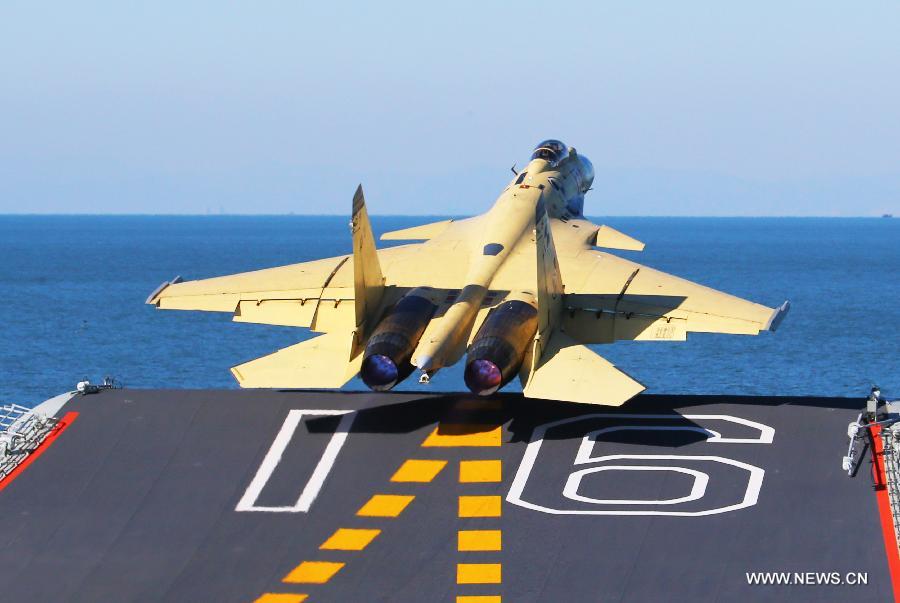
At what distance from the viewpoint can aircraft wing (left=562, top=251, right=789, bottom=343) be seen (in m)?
31.8

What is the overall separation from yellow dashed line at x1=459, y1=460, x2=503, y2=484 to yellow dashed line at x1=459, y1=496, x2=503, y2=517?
0.79 m

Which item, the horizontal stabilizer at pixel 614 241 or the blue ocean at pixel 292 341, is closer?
the horizontal stabilizer at pixel 614 241

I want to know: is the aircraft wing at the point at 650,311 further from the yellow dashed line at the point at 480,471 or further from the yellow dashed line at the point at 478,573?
the yellow dashed line at the point at 478,573

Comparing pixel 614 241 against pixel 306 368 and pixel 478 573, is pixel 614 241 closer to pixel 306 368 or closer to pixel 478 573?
pixel 306 368

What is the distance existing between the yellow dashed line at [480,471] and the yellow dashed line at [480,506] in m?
0.79

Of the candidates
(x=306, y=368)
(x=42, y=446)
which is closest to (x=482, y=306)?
(x=306, y=368)

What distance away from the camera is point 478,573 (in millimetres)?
23562

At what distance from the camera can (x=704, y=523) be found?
25.0 m

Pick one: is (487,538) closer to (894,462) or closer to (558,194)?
(894,462)

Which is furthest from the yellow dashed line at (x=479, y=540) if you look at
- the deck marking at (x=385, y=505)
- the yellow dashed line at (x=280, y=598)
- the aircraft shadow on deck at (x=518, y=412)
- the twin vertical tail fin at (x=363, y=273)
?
the twin vertical tail fin at (x=363, y=273)

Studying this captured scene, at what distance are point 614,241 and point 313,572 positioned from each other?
58.0 ft

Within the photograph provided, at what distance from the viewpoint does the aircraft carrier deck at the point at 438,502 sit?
23.4 meters

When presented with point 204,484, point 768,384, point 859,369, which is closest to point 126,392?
point 204,484

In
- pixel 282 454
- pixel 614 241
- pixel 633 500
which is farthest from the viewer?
pixel 614 241
